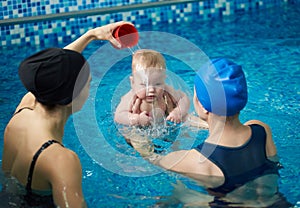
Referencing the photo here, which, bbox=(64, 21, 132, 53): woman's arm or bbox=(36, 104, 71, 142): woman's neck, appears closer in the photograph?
bbox=(36, 104, 71, 142): woman's neck

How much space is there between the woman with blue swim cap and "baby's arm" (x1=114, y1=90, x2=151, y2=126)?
1254 mm

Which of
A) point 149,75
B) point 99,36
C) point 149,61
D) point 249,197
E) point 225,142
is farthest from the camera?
point 149,61

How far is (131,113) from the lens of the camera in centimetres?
464

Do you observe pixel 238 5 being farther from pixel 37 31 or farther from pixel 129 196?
pixel 129 196

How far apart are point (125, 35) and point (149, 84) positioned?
669mm

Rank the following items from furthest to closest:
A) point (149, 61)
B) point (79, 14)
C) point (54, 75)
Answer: point (79, 14), point (149, 61), point (54, 75)

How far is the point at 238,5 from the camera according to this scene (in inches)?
327

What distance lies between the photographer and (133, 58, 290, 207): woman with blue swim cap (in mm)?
3188

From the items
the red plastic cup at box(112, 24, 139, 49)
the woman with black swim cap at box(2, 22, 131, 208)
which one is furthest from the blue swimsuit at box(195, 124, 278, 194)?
the red plastic cup at box(112, 24, 139, 49)

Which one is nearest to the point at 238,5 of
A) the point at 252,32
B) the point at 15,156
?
the point at 252,32

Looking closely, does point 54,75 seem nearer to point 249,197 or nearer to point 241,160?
point 241,160

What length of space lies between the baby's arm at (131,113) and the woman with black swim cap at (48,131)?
145 centimetres

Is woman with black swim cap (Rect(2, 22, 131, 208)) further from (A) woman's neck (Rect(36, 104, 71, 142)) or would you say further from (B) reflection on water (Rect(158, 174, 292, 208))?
(B) reflection on water (Rect(158, 174, 292, 208))

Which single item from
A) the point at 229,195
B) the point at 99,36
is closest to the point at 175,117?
the point at 99,36
